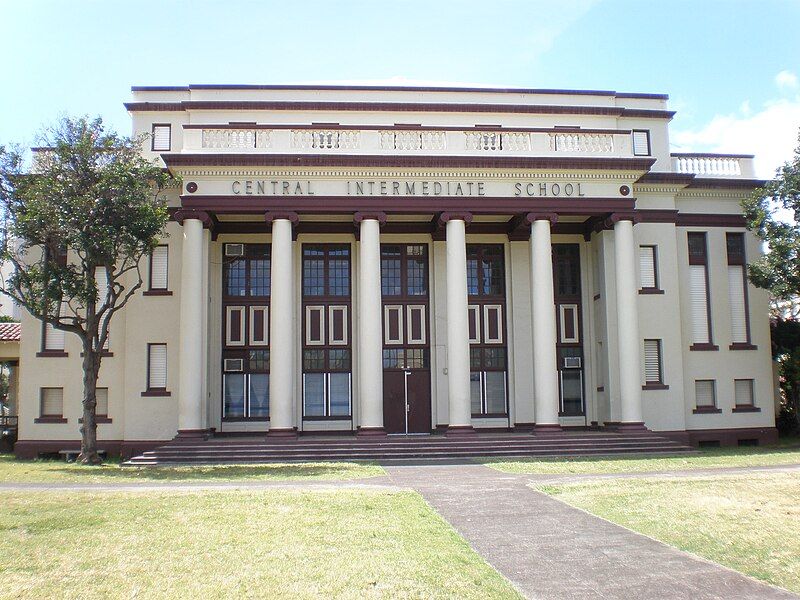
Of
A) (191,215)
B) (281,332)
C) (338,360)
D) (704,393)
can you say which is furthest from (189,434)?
(704,393)

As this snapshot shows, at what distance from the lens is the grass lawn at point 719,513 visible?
36.1 feet

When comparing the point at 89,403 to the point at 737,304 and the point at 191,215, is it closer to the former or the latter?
the point at 191,215

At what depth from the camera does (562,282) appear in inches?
1239

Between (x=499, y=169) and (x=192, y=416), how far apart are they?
43.7 ft

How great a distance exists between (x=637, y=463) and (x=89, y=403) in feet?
54.0

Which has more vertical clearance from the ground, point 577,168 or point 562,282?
point 577,168

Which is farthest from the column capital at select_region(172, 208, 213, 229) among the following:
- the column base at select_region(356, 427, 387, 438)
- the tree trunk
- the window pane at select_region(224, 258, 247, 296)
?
the column base at select_region(356, 427, 387, 438)

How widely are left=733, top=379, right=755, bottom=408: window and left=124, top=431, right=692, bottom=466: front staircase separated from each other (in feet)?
18.4

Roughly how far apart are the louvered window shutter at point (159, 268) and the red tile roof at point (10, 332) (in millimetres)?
6885

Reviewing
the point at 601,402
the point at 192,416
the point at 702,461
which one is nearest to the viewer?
the point at 702,461

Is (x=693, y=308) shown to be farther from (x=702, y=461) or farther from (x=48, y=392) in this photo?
(x=48, y=392)

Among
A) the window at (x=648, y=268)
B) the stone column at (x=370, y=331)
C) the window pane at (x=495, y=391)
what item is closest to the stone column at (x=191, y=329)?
the stone column at (x=370, y=331)

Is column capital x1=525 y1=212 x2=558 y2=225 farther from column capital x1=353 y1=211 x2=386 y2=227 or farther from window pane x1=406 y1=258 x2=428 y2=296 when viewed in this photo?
column capital x1=353 y1=211 x2=386 y2=227

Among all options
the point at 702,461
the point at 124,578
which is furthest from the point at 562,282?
the point at 124,578
